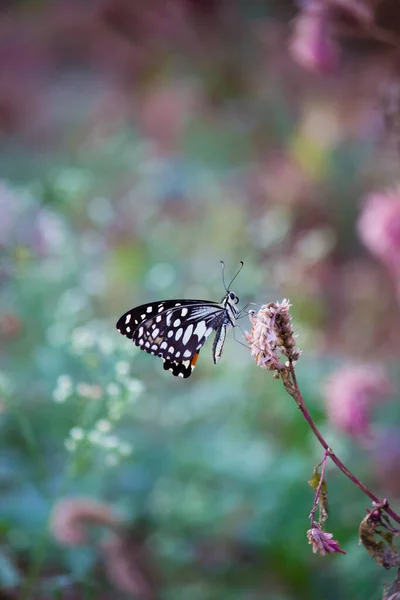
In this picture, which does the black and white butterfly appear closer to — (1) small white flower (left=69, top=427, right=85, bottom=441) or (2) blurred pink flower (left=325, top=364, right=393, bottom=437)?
(1) small white flower (left=69, top=427, right=85, bottom=441)

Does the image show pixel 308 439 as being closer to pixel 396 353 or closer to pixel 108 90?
pixel 396 353

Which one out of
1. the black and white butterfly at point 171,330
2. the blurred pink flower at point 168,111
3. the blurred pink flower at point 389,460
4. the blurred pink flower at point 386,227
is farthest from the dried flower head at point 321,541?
the blurred pink flower at point 168,111

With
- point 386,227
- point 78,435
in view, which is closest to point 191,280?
point 386,227

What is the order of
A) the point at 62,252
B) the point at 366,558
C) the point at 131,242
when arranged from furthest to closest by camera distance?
the point at 131,242
the point at 62,252
the point at 366,558

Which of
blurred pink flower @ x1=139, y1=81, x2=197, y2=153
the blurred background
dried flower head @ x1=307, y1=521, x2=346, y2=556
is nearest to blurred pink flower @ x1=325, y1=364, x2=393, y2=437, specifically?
the blurred background

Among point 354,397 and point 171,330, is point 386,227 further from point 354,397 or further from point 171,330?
point 171,330

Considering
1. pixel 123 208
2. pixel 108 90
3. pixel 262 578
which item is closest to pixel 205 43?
pixel 108 90

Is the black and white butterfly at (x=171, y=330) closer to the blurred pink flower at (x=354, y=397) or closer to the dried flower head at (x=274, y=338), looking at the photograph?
the dried flower head at (x=274, y=338)
